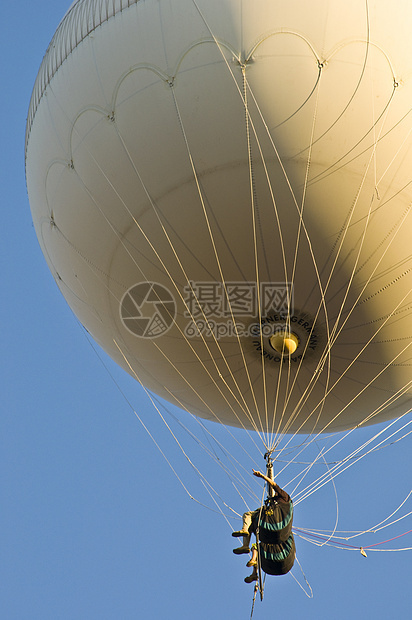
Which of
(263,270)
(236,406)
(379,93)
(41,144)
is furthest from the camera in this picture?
(236,406)

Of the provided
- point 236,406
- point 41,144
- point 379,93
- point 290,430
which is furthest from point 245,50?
point 290,430

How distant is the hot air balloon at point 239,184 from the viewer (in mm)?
9656

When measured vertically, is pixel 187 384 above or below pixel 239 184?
below

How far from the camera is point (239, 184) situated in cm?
995

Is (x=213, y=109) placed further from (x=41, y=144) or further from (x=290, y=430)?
(x=290, y=430)

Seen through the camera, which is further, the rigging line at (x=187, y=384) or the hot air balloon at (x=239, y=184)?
the rigging line at (x=187, y=384)

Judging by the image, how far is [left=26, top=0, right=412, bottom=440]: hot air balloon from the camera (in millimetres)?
9656

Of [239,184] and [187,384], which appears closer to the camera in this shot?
[239,184]

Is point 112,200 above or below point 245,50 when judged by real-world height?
below

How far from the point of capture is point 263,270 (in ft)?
34.4

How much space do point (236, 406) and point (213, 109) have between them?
4933 mm

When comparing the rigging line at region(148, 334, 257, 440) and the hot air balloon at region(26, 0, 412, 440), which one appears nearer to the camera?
the hot air balloon at region(26, 0, 412, 440)

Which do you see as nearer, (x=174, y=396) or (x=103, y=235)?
(x=103, y=235)

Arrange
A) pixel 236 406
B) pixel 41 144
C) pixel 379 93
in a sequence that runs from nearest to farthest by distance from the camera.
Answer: pixel 379 93, pixel 41 144, pixel 236 406
